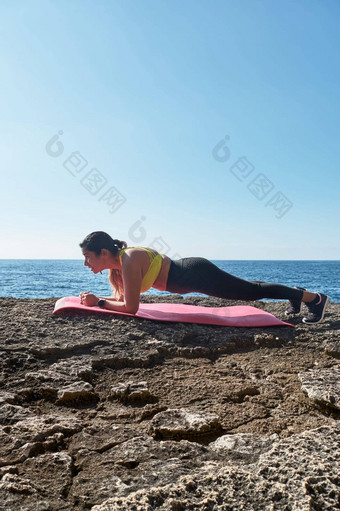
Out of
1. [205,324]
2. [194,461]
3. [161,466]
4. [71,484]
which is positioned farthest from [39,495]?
[205,324]

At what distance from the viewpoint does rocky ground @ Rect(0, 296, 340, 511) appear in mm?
1181

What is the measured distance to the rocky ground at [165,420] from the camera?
3.87ft

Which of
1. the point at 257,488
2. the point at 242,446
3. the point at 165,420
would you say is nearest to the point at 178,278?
the point at 165,420

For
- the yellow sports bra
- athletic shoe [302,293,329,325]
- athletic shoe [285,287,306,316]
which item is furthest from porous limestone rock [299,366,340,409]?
the yellow sports bra

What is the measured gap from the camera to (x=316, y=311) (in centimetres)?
391

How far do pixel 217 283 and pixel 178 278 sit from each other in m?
0.43

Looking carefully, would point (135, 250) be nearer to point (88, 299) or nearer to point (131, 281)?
point (131, 281)

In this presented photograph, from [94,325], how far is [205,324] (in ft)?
3.52

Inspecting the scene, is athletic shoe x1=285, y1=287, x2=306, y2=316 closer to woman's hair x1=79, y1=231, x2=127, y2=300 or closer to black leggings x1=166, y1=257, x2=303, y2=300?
black leggings x1=166, y1=257, x2=303, y2=300

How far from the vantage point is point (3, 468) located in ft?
4.35

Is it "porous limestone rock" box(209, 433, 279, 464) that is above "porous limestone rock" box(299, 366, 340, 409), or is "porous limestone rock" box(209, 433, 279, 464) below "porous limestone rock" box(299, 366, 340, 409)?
below

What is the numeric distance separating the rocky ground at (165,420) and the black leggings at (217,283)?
80 centimetres

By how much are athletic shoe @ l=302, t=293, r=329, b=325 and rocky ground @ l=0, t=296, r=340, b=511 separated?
0.71 metres

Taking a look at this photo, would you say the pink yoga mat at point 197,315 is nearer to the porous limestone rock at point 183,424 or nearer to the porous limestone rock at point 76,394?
the porous limestone rock at point 76,394
